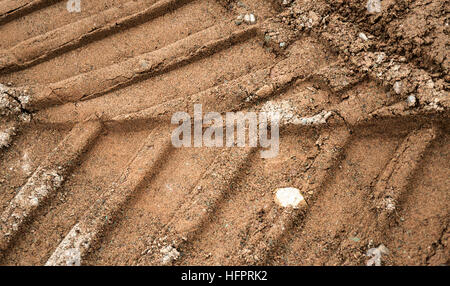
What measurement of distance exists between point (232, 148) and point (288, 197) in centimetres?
35

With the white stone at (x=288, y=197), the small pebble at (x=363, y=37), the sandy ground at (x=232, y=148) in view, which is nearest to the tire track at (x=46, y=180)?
the sandy ground at (x=232, y=148)

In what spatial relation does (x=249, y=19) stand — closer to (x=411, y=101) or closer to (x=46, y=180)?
(x=411, y=101)

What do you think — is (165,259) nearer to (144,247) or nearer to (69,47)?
(144,247)

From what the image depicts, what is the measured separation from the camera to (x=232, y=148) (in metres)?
1.61

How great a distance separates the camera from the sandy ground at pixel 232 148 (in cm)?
144

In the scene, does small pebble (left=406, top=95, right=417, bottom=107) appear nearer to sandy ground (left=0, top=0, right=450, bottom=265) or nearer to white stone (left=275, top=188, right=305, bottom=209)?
sandy ground (left=0, top=0, right=450, bottom=265)

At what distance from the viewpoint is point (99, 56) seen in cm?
189

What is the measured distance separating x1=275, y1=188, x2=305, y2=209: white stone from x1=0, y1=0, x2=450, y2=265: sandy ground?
2cm

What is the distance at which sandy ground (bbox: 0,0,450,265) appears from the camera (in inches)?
56.6

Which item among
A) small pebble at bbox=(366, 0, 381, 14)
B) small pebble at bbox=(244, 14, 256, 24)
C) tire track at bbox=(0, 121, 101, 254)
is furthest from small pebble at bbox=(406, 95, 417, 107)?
tire track at bbox=(0, 121, 101, 254)

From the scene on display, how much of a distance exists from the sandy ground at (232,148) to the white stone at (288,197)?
23mm
